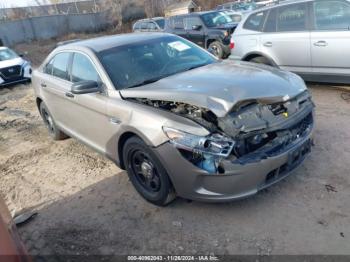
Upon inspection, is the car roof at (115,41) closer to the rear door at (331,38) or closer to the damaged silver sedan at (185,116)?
the damaged silver sedan at (185,116)

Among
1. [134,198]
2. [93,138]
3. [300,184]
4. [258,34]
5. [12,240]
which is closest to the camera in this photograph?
[12,240]

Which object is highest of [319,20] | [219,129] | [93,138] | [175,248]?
[319,20]

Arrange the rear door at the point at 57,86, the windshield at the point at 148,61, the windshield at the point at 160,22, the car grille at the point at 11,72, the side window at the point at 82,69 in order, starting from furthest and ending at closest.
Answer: the windshield at the point at 160,22 < the car grille at the point at 11,72 < the rear door at the point at 57,86 < the side window at the point at 82,69 < the windshield at the point at 148,61

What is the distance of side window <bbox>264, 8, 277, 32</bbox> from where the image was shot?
22.6 feet

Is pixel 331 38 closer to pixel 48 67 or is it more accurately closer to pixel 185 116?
pixel 185 116

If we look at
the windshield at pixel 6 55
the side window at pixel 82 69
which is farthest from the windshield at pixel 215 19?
the side window at pixel 82 69

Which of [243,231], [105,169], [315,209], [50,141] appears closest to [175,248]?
[243,231]

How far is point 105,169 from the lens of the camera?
185 inches

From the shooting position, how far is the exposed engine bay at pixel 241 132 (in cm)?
302

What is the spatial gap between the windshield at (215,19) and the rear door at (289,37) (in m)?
5.16

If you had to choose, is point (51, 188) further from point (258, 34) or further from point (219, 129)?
point (258, 34)

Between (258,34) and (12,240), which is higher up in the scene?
(258,34)

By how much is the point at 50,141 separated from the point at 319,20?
523 cm

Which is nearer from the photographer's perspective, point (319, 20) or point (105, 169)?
point (105, 169)
